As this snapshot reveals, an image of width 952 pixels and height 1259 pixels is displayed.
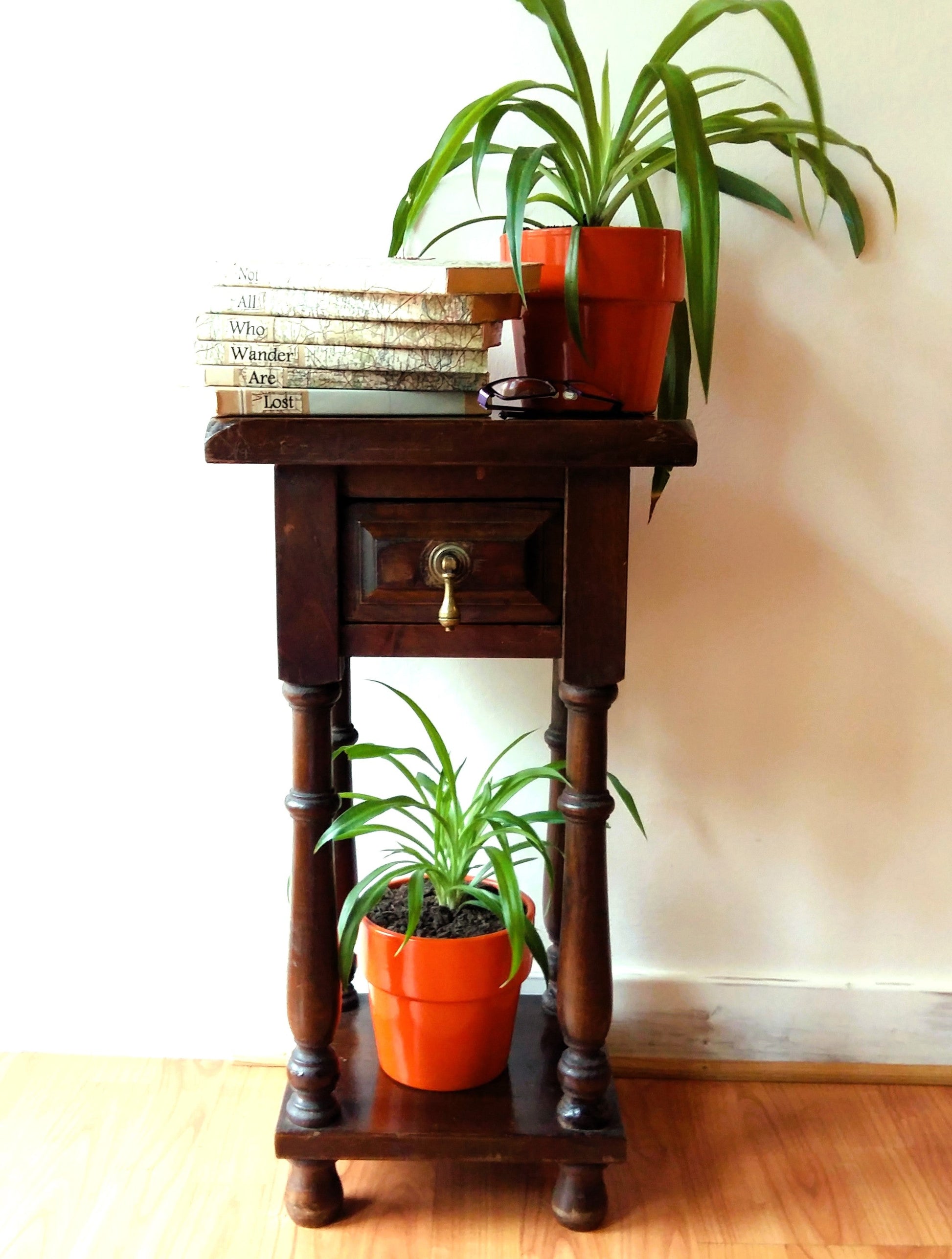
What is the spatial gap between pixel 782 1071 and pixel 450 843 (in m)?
0.65

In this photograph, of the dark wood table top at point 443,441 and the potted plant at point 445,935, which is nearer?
the dark wood table top at point 443,441

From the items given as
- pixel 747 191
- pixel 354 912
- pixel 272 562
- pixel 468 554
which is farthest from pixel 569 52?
pixel 354 912

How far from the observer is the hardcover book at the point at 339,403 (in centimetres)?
108

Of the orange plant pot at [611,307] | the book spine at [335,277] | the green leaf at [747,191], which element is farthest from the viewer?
the green leaf at [747,191]

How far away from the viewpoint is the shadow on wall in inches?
58.1

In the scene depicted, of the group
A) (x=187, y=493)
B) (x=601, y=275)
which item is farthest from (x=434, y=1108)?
(x=601, y=275)

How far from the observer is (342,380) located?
3.59 ft

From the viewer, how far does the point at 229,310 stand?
3.51 feet

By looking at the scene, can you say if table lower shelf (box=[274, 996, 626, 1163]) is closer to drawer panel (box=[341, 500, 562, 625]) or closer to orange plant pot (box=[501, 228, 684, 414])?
drawer panel (box=[341, 500, 562, 625])

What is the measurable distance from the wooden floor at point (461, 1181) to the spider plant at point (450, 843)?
30 centimetres

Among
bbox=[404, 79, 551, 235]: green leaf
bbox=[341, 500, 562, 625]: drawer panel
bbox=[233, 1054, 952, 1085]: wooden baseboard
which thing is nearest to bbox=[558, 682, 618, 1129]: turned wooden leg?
bbox=[341, 500, 562, 625]: drawer panel

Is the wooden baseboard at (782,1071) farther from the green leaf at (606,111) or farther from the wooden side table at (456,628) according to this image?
the green leaf at (606,111)

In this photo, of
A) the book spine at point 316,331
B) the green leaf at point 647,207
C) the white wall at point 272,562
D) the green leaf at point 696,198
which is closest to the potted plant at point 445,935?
the white wall at point 272,562

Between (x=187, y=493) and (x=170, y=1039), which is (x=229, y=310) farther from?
(x=170, y=1039)
